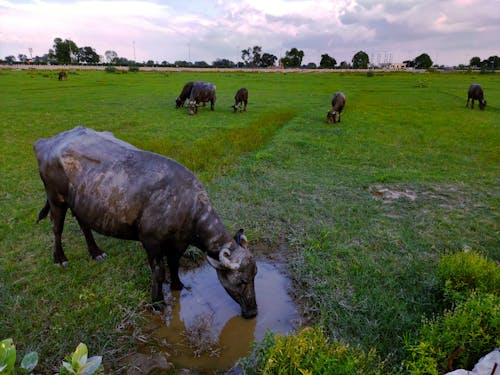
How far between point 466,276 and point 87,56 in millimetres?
123443

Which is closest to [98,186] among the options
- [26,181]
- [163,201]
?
[163,201]

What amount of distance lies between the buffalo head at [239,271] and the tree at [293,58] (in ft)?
375

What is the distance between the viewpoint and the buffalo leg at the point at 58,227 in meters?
4.98

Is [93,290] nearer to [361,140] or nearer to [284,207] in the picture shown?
[284,207]

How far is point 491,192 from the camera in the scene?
8477 mm

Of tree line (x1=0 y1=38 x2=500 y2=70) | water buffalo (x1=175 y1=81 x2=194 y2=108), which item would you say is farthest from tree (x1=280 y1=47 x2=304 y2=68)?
water buffalo (x1=175 y1=81 x2=194 y2=108)

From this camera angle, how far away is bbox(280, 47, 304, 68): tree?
362 feet

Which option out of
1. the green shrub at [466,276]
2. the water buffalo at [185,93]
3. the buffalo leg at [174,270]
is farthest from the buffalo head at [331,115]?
the buffalo leg at [174,270]

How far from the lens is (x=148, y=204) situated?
4.15m

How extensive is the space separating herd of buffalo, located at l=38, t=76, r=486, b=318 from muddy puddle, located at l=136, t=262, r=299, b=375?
0.83 ft

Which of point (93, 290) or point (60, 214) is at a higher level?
point (60, 214)

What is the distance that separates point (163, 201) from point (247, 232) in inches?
101

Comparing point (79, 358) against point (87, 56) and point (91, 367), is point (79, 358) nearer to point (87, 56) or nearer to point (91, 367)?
point (91, 367)

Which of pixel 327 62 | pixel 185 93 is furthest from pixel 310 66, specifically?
pixel 185 93
